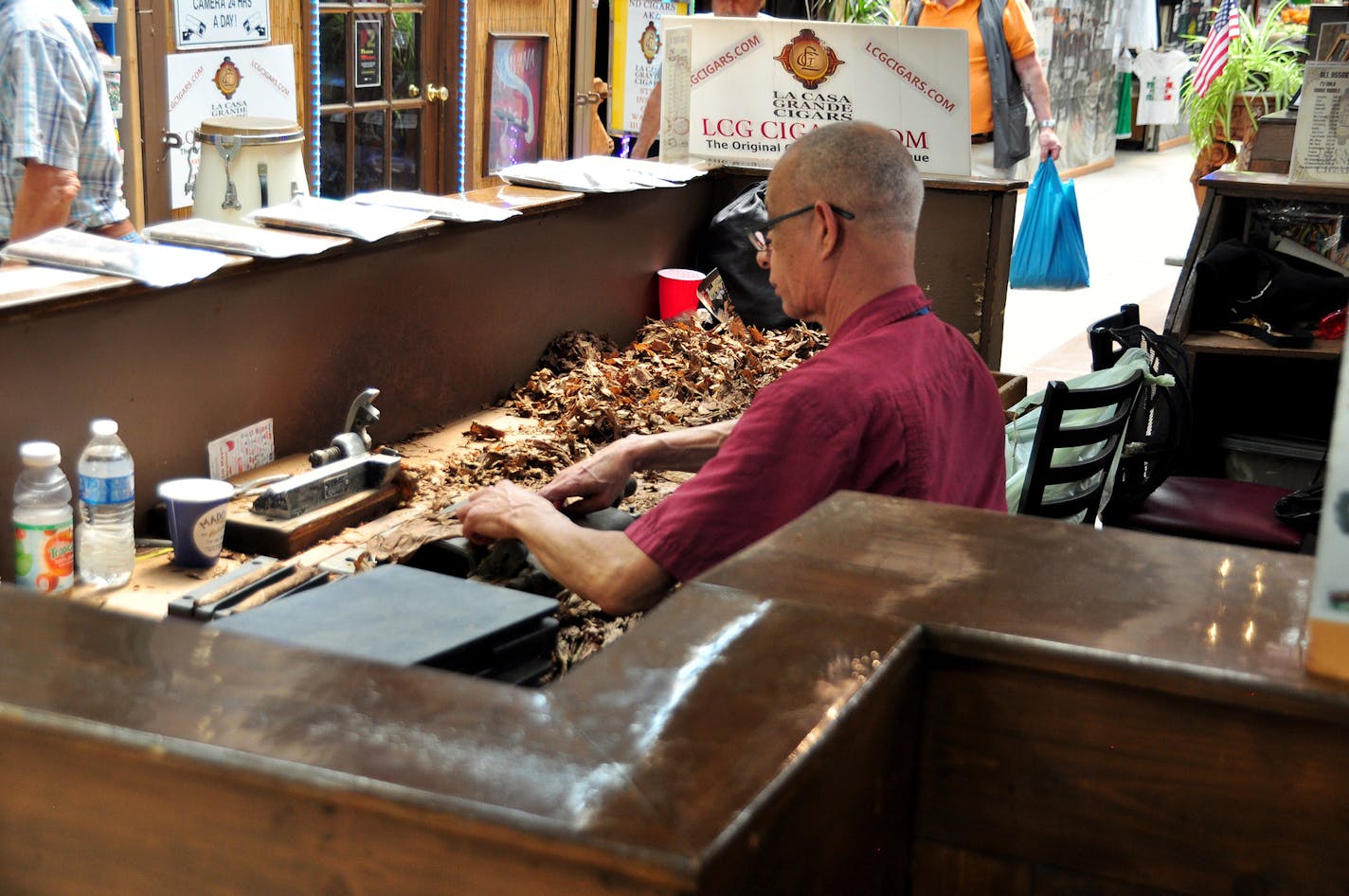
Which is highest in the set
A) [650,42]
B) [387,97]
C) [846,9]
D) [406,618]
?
[846,9]

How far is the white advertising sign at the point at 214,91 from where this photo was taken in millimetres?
5734

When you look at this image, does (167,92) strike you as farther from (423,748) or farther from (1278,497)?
(423,748)

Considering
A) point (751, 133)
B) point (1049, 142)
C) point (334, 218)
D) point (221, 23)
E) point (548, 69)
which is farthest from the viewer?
point (548, 69)

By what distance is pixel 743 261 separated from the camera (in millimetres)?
5070

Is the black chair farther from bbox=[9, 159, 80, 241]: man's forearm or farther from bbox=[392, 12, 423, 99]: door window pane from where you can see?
bbox=[392, 12, 423, 99]: door window pane

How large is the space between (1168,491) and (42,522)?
10.7ft

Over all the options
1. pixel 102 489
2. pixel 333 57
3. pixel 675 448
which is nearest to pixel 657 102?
pixel 333 57

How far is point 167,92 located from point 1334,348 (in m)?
4.52

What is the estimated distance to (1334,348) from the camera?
4938 mm

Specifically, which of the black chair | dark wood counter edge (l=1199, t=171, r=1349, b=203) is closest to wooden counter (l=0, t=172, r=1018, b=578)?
dark wood counter edge (l=1199, t=171, r=1349, b=203)

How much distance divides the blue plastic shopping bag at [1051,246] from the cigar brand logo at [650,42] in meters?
2.59

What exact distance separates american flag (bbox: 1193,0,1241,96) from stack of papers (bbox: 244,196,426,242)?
22.7ft

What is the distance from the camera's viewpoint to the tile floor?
7954mm

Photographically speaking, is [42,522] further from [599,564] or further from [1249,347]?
[1249,347]
